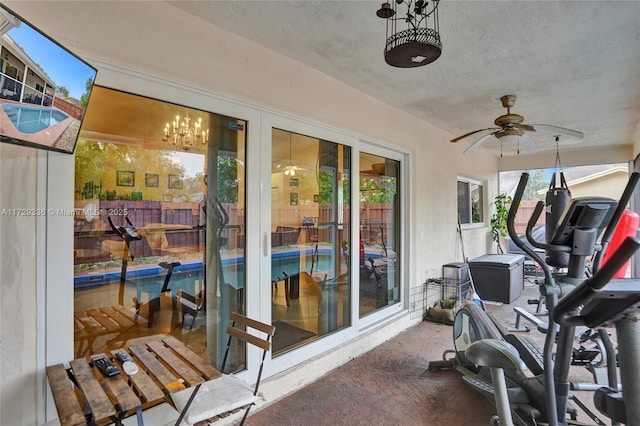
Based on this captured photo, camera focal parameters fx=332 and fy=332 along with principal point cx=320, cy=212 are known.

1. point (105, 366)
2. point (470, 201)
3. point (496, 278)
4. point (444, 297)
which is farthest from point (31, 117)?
point (470, 201)

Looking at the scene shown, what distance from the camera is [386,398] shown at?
2.46 m

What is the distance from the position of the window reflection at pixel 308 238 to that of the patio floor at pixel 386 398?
0.41 metres

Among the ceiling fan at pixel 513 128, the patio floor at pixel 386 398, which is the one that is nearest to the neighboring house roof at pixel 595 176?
the ceiling fan at pixel 513 128

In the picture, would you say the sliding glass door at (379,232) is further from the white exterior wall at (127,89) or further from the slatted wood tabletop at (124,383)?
the slatted wood tabletop at (124,383)

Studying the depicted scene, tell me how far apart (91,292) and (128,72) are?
1197 mm

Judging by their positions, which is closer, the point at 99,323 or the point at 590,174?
the point at 99,323

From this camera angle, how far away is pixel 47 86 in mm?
1255

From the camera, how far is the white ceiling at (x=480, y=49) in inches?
77.4

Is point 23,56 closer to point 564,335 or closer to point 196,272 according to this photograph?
point 196,272

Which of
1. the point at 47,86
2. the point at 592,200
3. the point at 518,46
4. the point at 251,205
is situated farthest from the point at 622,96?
the point at 47,86

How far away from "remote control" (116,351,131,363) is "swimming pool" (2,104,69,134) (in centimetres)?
106

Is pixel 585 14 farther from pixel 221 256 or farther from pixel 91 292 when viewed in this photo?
pixel 91 292

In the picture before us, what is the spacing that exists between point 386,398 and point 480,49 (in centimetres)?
268

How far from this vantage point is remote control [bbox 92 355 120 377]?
4.73 feet
